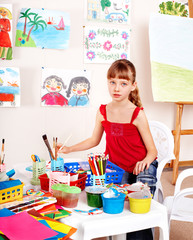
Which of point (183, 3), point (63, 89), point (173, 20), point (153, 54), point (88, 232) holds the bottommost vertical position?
point (88, 232)

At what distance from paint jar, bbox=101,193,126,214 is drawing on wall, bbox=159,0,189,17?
252cm

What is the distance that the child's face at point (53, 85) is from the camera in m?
2.67

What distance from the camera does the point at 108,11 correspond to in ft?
9.32

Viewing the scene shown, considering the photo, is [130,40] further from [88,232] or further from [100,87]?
[88,232]

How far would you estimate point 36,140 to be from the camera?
8.86 ft

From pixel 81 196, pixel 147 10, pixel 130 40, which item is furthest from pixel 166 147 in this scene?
pixel 147 10

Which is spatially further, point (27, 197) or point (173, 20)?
point (173, 20)

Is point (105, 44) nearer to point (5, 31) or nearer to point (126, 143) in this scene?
point (5, 31)

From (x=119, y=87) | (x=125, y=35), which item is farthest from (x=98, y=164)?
(x=125, y=35)

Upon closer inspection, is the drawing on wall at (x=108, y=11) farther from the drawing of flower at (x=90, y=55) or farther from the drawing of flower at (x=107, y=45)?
the drawing of flower at (x=90, y=55)

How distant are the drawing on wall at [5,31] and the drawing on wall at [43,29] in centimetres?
7

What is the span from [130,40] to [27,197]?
88.6 inches

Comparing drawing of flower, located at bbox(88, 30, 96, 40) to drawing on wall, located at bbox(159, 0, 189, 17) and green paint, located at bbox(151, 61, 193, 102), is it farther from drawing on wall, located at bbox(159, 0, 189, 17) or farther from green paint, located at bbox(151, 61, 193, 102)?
drawing on wall, located at bbox(159, 0, 189, 17)

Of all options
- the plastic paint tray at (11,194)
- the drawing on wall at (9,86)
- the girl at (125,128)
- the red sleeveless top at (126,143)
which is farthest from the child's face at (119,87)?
the drawing on wall at (9,86)
